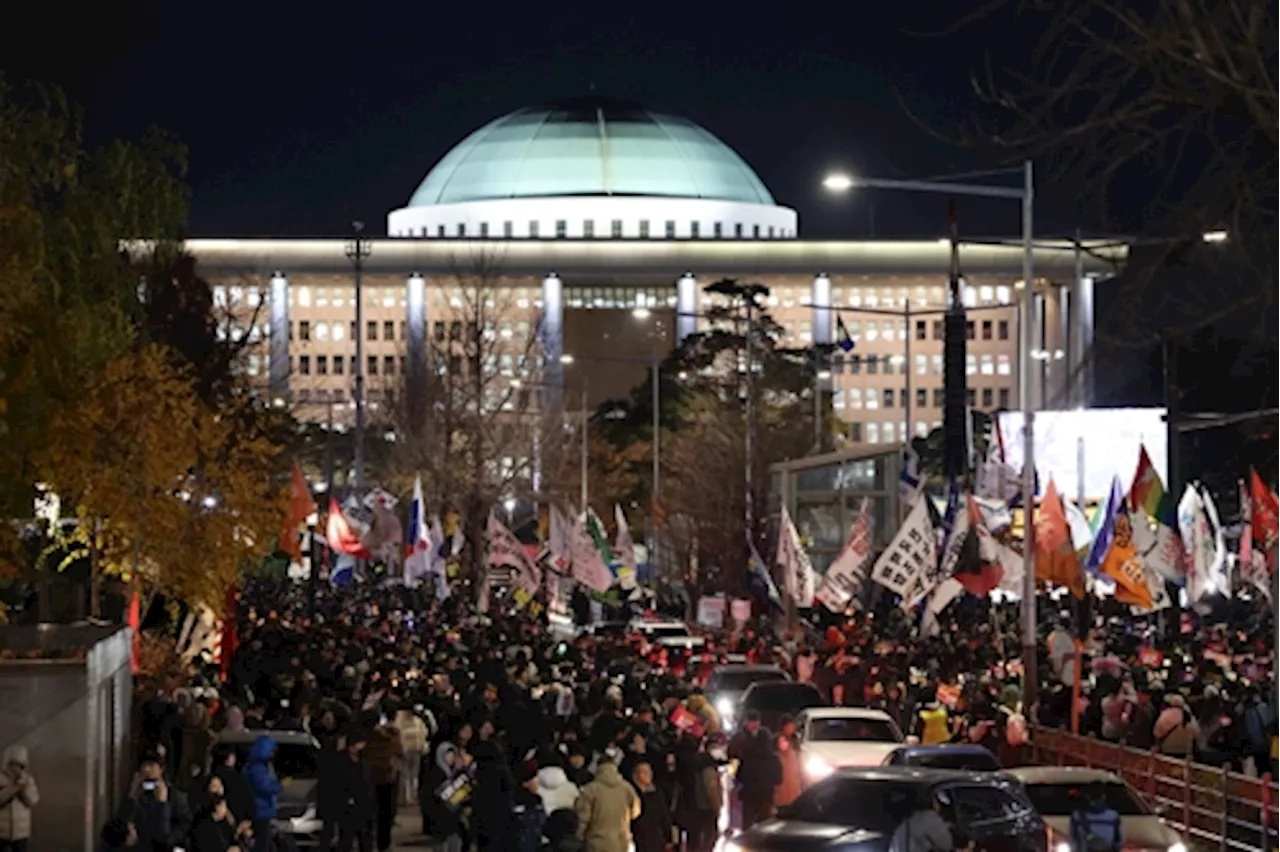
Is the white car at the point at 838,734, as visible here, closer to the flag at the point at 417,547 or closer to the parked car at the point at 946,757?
the parked car at the point at 946,757

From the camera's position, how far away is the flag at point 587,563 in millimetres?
48656

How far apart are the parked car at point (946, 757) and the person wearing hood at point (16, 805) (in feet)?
21.0

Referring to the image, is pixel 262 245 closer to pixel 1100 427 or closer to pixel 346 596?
pixel 346 596

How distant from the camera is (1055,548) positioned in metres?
37.0

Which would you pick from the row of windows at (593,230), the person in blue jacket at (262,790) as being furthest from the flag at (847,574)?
the row of windows at (593,230)

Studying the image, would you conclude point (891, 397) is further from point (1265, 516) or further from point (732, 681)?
point (732, 681)

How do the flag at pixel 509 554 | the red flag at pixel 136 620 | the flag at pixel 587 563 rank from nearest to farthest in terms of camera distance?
1. the red flag at pixel 136 620
2. the flag at pixel 509 554
3. the flag at pixel 587 563

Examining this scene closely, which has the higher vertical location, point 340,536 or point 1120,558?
point 340,536

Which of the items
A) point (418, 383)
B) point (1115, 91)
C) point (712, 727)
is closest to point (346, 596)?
point (418, 383)

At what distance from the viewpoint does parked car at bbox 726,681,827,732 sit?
3108 cm

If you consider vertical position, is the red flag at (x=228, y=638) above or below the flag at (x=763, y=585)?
below

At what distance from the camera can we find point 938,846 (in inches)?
670

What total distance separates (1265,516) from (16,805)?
22.2 metres

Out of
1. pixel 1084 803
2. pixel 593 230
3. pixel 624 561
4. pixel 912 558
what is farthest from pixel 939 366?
pixel 1084 803
